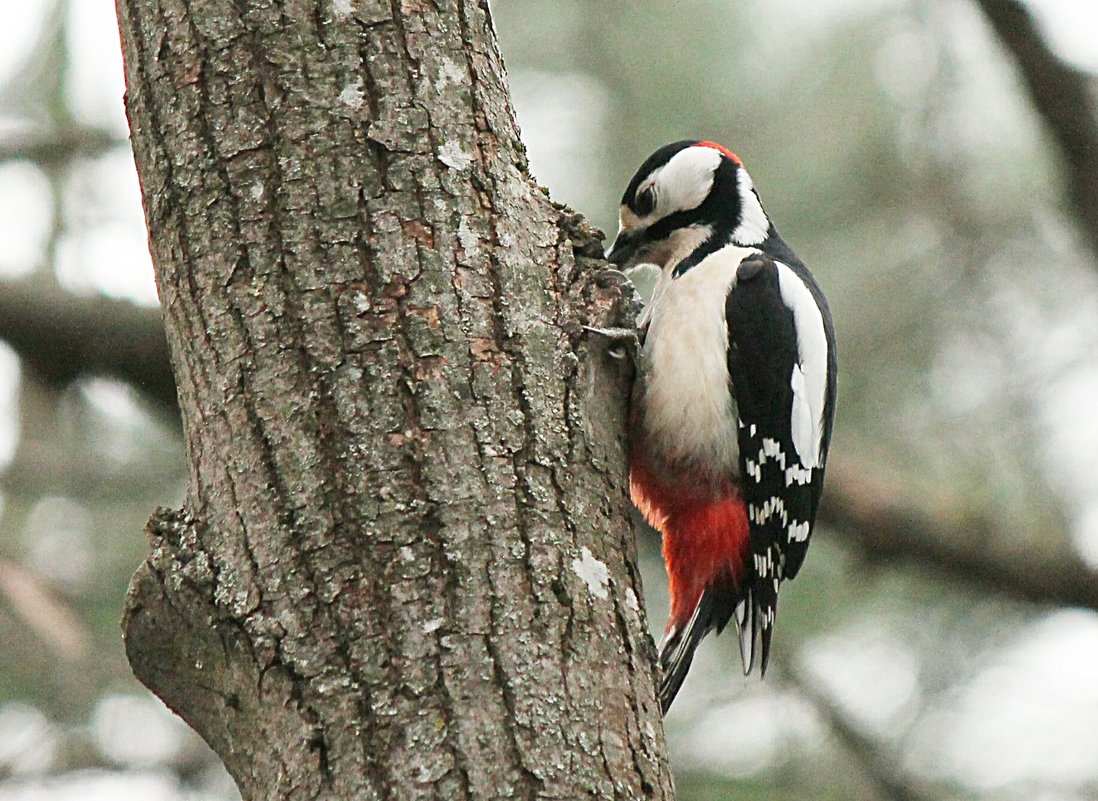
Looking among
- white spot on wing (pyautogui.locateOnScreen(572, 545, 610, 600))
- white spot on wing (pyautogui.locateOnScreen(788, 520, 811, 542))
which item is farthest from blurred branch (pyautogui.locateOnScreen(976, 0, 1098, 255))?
white spot on wing (pyautogui.locateOnScreen(572, 545, 610, 600))

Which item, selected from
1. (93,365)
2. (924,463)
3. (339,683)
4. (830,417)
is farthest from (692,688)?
(339,683)

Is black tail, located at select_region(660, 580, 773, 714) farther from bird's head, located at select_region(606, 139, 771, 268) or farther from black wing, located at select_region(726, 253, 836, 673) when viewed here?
bird's head, located at select_region(606, 139, 771, 268)

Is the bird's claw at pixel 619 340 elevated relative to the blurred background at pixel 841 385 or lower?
lower

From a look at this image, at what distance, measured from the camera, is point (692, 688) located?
458 cm

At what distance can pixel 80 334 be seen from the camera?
12.5ft

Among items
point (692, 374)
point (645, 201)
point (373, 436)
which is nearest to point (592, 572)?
point (373, 436)

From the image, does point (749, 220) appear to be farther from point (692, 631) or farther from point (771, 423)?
point (692, 631)

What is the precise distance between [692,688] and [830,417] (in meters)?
1.94

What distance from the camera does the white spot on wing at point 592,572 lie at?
1.60 m

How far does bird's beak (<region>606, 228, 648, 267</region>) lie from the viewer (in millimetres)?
2994

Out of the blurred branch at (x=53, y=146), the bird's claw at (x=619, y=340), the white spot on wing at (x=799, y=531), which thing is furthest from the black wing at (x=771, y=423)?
the blurred branch at (x=53, y=146)

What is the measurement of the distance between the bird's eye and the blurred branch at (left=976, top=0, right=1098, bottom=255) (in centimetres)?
112

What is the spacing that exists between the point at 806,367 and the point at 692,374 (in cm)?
30

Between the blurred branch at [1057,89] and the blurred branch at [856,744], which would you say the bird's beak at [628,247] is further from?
the blurred branch at [856,744]
